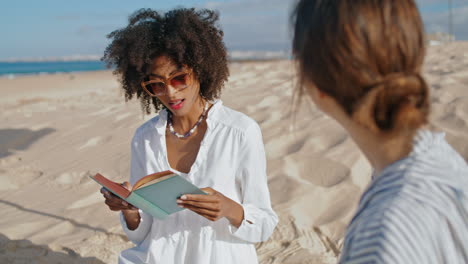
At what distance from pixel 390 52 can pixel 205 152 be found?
1.38 m

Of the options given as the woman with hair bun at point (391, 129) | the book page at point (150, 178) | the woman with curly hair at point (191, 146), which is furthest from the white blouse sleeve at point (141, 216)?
the woman with hair bun at point (391, 129)

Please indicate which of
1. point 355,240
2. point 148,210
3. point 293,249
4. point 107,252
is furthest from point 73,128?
point 355,240

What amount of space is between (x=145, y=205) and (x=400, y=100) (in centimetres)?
125

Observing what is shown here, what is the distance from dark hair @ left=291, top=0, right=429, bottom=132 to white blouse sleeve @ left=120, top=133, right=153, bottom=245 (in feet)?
5.03

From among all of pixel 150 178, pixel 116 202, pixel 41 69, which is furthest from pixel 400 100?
pixel 41 69

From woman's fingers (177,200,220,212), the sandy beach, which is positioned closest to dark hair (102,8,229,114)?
the sandy beach

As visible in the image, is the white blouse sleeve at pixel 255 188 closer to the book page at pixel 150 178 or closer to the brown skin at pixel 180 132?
the brown skin at pixel 180 132

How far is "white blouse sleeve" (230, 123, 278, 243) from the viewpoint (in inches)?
81.7

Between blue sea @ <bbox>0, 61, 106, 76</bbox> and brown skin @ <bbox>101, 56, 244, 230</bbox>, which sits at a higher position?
brown skin @ <bbox>101, 56, 244, 230</bbox>

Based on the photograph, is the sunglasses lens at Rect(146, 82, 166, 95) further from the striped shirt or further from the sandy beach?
the striped shirt

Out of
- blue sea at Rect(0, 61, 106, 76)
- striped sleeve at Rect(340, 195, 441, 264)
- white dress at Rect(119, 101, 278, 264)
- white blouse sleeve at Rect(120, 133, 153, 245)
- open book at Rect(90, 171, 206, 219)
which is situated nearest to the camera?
striped sleeve at Rect(340, 195, 441, 264)

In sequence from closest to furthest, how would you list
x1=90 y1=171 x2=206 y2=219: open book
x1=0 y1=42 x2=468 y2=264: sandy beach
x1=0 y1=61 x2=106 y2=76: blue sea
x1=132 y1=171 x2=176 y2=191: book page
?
x1=90 y1=171 x2=206 y2=219: open book, x1=132 y1=171 x2=176 y2=191: book page, x1=0 y1=42 x2=468 y2=264: sandy beach, x1=0 y1=61 x2=106 y2=76: blue sea

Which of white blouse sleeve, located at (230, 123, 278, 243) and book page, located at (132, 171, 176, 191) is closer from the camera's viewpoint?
book page, located at (132, 171, 176, 191)

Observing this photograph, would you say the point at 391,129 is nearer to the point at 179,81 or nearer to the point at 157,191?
the point at 157,191
